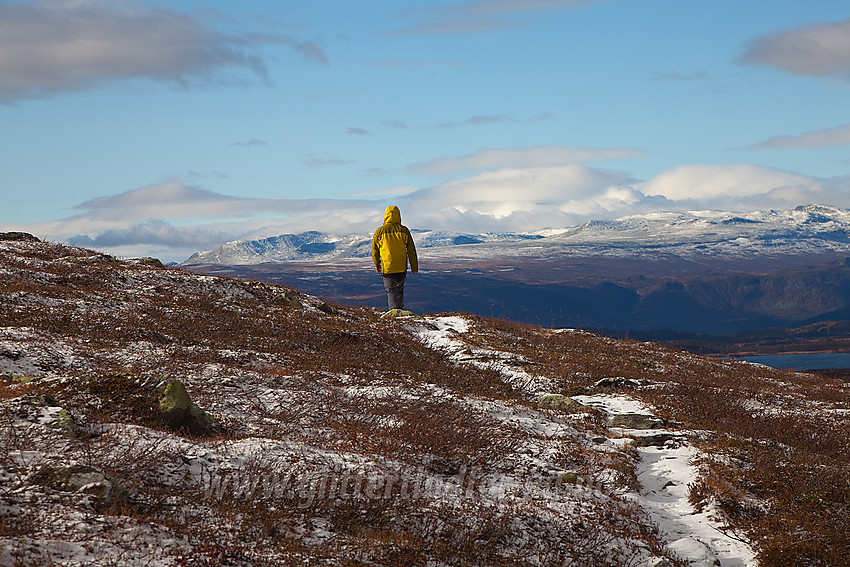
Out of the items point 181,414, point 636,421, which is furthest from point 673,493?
point 181,414

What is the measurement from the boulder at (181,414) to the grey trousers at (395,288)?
22.5 metres

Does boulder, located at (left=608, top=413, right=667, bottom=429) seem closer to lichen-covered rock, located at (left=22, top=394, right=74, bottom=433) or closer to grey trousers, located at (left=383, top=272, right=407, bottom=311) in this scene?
lichen-covered rock, located at (left=22, top=394, right=74, bottom=433)

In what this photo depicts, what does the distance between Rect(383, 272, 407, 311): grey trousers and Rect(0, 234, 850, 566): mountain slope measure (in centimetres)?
995

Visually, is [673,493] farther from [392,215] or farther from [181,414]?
[392,215]

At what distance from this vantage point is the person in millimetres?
35000

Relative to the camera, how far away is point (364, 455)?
12.2 meters

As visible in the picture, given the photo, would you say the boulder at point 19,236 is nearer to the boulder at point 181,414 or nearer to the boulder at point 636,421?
the boulder at point 181,414

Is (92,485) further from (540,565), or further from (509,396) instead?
(509,396)

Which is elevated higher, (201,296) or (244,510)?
(201,296)

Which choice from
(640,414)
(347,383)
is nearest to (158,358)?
(347,383)

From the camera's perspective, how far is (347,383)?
18.8 m

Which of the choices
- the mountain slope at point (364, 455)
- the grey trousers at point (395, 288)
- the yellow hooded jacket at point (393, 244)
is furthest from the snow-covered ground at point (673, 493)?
the grey trousers at point (395, 288)

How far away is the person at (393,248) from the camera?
1378 inches

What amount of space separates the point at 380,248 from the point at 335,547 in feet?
89.6
